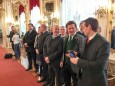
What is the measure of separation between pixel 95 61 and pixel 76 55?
1.28ft

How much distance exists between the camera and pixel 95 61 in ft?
8.02

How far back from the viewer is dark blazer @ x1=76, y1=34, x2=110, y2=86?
2426 mm

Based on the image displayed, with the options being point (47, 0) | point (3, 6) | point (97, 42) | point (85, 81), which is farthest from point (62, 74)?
point (3, 6)

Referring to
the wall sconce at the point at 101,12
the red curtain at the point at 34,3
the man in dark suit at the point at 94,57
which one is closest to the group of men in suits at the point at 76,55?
the man in dark suit at the point at 94,57

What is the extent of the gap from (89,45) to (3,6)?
14395mm

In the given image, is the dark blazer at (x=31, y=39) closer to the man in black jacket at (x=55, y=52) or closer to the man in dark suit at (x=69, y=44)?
the man in black jacket at (x=55, y=52)

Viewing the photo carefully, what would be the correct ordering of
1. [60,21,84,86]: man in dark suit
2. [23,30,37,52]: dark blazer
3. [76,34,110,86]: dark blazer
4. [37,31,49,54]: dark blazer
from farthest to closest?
1. [23,30,37,52]: dark blazer
2. [37,31,49,54]: dark blazer
3. [60,21,84,86]: man in dark suit
4. [76,34,110,86]: dark blazer

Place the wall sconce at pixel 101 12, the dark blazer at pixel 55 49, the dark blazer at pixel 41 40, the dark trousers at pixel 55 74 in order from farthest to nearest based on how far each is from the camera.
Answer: the wall sconce at pixel 101 12
the dark blazer at pixel 41 40
the dark trousers at pixel 55 74
the dark blazer at pixel 55 49

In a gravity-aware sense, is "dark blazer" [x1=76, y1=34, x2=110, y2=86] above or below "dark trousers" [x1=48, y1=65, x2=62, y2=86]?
above

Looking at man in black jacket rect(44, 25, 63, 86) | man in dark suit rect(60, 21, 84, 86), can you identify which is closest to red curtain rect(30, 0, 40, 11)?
man in black jacket rect(44, 25, 63, 86)

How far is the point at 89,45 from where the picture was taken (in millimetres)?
2572

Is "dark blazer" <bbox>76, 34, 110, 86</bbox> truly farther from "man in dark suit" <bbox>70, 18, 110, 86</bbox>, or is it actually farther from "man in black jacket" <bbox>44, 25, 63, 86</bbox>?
"man in black jacket" <bbox>44, 25, 63, 86</bbox>

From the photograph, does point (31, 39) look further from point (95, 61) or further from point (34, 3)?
point (34, 3)

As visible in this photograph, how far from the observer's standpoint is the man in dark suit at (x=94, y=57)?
2.43 m
